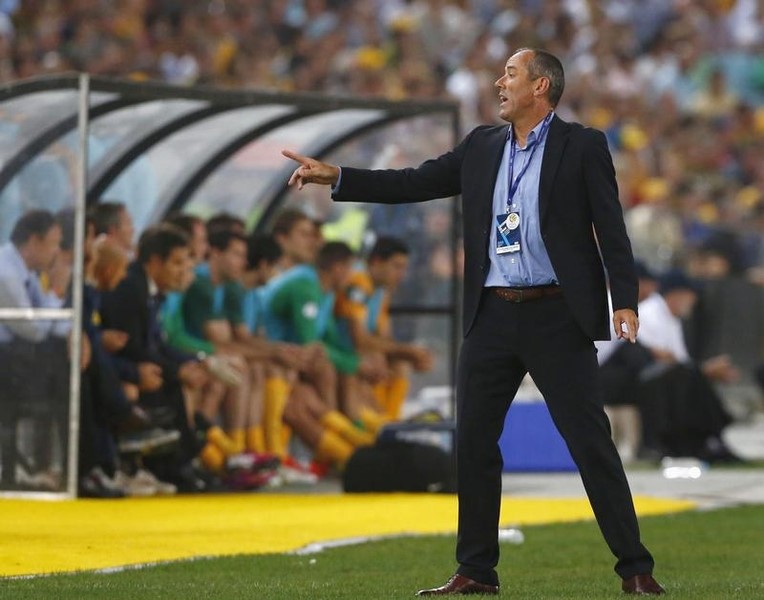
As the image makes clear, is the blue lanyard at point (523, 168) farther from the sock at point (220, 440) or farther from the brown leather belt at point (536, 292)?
the sock at point (220, 440)

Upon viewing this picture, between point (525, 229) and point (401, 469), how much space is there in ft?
20.5

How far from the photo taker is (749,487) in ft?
47.7

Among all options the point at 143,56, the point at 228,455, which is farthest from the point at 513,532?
the point at 143,56

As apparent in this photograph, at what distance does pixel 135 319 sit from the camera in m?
12.9

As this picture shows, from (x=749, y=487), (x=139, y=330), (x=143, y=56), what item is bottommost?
(x=749, y=487)

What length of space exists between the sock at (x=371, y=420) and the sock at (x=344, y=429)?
0.14 meters

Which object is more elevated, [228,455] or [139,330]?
[139,330]

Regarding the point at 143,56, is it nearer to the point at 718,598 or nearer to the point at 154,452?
the point at 154,452

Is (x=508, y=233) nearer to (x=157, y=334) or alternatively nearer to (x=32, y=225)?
(x=32, y=225)

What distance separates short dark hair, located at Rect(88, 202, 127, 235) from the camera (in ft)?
42.0

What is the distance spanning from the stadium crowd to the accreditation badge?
568 cm

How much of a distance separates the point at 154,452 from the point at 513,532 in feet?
11.3

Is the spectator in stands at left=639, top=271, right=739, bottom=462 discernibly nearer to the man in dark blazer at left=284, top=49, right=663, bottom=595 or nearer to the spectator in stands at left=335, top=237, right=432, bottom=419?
the spectator in stands at left=335, top=237, right=432, bottom=419

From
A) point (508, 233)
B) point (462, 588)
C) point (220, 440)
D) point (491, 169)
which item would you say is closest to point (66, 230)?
point (220, 440)
